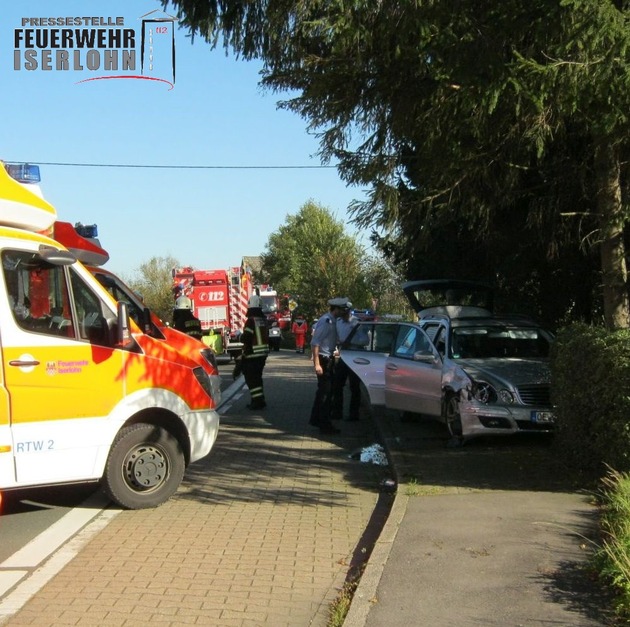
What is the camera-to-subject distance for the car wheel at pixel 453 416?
10.2 meters

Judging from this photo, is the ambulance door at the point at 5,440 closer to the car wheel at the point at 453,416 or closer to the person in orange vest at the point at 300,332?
the car wheel at the point at 453,416

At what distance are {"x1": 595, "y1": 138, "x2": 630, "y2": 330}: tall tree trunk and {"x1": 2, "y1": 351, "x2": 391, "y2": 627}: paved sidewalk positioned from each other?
3.11m

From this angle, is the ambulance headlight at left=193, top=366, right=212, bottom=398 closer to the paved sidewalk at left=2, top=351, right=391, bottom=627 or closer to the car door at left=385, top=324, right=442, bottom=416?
the paved sidewalk at left=2, top=351, right=391, bottom=627

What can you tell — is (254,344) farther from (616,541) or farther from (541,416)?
(616,541)

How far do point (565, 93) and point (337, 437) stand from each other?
21.2ft

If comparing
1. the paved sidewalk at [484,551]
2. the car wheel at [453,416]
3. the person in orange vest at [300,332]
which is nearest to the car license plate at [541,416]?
the paved sidewalk at [484,551]

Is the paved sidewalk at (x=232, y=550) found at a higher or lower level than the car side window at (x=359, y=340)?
lower

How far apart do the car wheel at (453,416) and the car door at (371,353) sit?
263 cm

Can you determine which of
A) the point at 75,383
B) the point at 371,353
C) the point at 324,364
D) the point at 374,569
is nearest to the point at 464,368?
the point at 324,364

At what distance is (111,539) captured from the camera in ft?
22.6

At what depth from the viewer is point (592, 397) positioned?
7492 millimetres

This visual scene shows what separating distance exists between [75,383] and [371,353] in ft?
23.8

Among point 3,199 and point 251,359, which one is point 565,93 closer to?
point 3,199

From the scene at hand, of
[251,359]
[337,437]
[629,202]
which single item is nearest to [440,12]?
[629,202]
